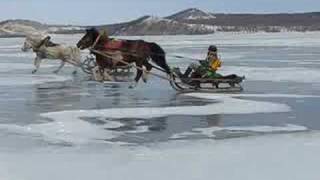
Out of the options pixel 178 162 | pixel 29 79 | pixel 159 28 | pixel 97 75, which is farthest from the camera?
pixel 159 28

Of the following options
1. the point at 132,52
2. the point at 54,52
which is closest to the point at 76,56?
the point at 54,52

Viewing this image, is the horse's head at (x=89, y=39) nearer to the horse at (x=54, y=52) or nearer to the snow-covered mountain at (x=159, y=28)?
the horse at (x=54, y=52)

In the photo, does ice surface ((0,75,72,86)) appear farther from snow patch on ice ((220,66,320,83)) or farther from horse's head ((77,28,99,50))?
A: snow patch on ice ((220,66,320,83))

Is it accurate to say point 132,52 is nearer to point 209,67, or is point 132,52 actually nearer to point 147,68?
point 147,68

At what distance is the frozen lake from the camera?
23.3ft

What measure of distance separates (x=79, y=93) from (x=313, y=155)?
7.84 m

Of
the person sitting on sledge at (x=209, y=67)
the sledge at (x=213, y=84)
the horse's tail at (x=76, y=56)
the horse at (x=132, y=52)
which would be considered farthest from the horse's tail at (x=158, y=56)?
the horse's tail at (x=76, y=56)

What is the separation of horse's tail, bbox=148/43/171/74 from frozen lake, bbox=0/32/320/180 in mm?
475

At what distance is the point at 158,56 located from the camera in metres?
16.7

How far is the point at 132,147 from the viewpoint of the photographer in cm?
841

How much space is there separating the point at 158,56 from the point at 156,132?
716 centimetres

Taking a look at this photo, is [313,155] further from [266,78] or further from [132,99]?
[266,78]

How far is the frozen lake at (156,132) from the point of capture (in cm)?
710

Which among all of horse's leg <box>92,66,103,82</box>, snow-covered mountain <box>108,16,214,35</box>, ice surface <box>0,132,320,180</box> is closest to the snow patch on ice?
horse's leg <box>92,66,103,82</box>
